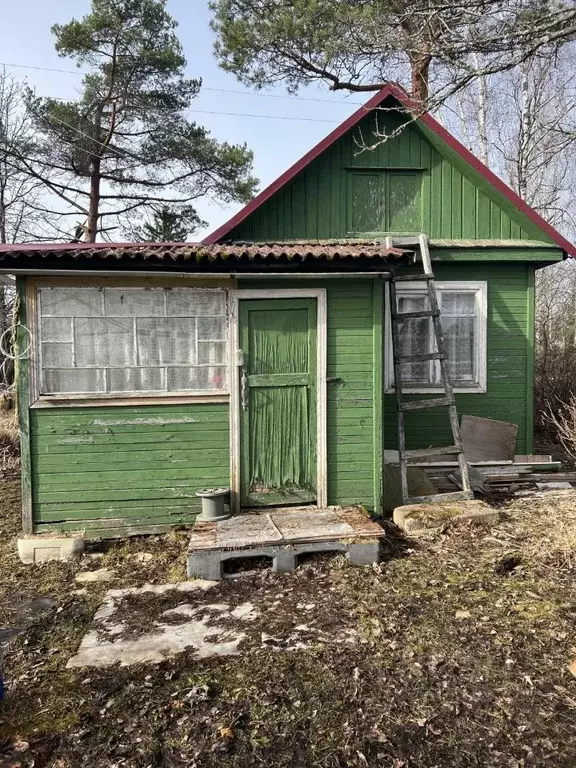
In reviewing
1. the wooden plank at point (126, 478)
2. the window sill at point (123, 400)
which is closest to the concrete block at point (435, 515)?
the wooden plank at point (126, 478)

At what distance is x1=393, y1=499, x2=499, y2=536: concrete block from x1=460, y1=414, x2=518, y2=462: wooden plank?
2.00m

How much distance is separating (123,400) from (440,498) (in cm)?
363

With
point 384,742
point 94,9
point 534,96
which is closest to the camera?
point 384,742

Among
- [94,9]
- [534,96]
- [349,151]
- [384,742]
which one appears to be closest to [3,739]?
[384,742]

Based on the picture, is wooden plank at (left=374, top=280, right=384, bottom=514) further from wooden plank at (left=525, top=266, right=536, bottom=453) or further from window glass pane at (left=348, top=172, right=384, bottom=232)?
wooden plank at (left=525, top=266, right=536, bottom=453)

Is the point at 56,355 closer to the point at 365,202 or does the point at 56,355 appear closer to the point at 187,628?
the point at 187,628

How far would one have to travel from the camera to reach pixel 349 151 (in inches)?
322

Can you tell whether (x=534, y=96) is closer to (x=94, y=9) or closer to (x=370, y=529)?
(x=94, y=9)

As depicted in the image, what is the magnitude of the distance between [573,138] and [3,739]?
6686 millimetres

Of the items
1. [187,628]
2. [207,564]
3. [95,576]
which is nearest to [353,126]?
[207,564]

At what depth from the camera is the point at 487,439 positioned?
26.6 ft

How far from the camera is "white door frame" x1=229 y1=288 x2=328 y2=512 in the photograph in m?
5.84

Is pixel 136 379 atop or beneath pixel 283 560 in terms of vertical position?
atop

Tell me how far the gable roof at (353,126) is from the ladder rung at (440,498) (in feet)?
13.2
